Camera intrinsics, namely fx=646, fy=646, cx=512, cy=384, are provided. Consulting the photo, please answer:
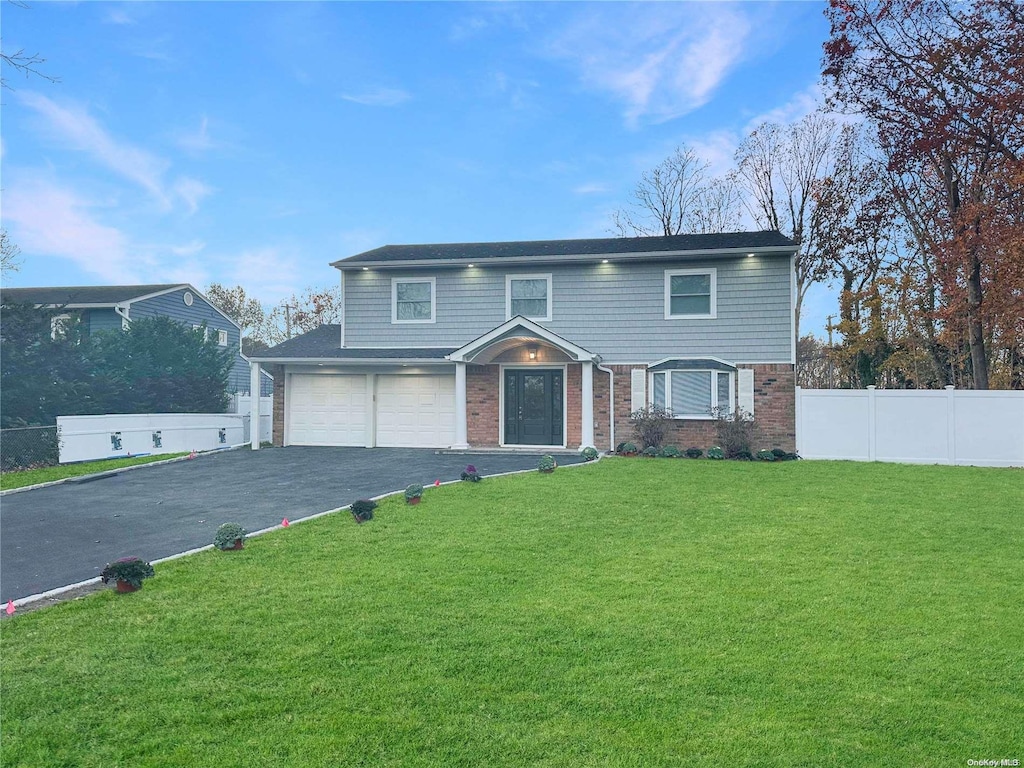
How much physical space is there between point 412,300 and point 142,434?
7793 millimetres

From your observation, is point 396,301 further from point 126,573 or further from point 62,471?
point 126,573

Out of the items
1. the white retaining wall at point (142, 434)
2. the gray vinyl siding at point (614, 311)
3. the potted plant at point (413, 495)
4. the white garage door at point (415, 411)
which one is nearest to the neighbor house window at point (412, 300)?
the gray vinyl siding at point (614, 311)

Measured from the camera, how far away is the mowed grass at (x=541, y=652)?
130 inches

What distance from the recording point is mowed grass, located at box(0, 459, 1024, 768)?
10.8ft

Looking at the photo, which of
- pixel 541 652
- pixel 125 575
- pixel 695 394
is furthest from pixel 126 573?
pixel 695 394

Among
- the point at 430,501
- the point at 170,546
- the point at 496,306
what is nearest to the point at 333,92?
the point at 496,306

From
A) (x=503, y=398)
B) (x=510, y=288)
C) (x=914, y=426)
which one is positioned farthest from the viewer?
(x=510, y=288)

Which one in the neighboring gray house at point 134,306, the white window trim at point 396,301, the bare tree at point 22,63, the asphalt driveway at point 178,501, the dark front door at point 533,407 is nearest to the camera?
the bare tree at point 22,63

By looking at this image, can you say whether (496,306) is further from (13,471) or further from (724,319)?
(13,471)

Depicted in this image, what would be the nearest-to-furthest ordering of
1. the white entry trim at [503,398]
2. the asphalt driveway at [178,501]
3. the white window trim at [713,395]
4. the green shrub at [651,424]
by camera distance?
the asphalt driveway at [178,501], the green shrub at [651,424], the white window trim at [713,395], the white entry trim at [503,398]

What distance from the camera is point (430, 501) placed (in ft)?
31.4

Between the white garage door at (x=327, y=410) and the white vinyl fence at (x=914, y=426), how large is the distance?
37.8 ft

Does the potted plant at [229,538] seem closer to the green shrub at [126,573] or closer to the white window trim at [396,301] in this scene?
the green shrub at [126,573]

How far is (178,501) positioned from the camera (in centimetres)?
1019
